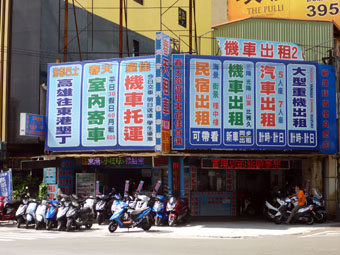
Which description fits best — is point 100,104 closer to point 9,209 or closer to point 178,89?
point 178,89

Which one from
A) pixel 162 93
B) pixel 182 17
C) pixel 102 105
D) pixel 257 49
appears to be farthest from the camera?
pixel 182 17

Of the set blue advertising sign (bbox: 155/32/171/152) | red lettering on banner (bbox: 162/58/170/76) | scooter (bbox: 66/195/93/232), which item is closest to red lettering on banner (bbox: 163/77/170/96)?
blue advertising sign (bbox: 155/32/171/152)

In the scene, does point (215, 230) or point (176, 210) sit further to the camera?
point (176, 210)

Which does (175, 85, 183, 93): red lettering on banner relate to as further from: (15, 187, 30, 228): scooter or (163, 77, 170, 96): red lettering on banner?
(15, 187, 30, 228): scooter

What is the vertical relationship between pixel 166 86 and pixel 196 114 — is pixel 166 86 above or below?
above

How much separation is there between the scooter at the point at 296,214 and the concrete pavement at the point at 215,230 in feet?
1.00

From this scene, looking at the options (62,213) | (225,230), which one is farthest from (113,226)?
(225,230)

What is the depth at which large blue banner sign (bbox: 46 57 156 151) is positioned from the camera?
71.2ft

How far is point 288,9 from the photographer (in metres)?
32.2

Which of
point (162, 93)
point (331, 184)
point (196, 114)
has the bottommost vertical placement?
point (331, 184)

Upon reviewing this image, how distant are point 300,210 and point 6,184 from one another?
12884mm

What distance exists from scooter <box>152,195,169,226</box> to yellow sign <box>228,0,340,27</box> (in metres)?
16.9

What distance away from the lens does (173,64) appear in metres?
21.3

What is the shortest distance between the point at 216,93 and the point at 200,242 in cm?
789
